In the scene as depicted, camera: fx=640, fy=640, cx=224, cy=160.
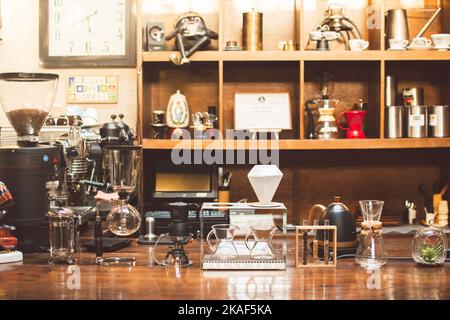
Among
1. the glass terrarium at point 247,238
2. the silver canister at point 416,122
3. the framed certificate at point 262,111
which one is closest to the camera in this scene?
the glass terrarium at point 247,238

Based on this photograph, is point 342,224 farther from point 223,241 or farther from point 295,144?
point 295,144

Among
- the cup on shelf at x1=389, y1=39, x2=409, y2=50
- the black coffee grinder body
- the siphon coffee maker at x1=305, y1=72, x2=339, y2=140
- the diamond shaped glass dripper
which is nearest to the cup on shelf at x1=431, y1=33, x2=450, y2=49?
the cup on shelf at x1=389, y1=39, x2=409, y2=50

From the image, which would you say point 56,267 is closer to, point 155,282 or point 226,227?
point 155,282

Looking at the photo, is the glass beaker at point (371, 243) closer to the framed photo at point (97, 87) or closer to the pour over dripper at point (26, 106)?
the pour over dripper at point (26, 106)

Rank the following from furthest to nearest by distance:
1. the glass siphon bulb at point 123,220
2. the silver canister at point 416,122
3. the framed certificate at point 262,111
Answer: the framed certificate at point 262,111, the silver canister at point 416,122, the glass siphon bulb at point 123,220

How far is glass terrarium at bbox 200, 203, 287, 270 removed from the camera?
2404mm

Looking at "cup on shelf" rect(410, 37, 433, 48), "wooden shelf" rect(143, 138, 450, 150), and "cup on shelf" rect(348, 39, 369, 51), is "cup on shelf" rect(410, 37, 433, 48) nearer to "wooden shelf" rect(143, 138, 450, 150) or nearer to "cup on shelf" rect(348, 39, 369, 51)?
"cup on shelf" rect(348, 39, 369, 51)

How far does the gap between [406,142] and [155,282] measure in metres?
2.09

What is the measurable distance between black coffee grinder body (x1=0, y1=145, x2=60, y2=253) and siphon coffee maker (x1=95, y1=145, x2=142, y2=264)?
29 centimetres

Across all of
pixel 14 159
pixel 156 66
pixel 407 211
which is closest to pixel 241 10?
pixel 156 66

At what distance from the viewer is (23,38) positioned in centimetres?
419

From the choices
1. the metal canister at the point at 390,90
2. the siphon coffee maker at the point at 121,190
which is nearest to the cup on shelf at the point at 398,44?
the metal canister at the point at 390,90

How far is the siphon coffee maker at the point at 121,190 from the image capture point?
255cm

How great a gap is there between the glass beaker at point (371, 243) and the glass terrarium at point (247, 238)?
0.31 metres
